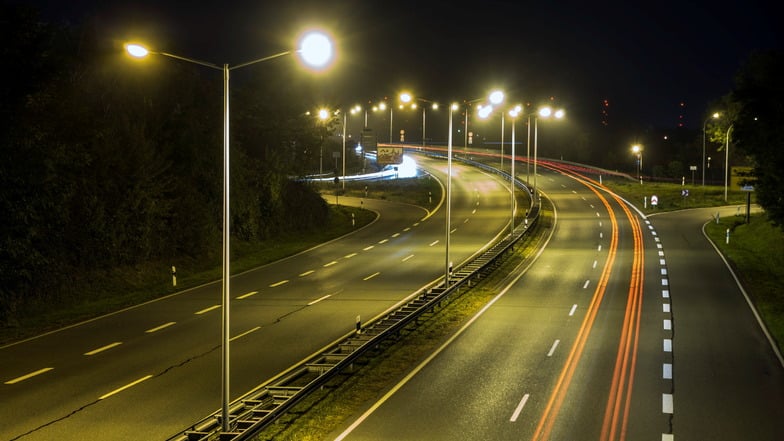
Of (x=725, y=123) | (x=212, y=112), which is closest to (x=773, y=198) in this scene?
(x=212, y=112)

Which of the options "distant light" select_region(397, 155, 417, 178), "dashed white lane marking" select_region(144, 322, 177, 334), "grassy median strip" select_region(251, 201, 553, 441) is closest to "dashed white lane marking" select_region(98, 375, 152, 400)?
"grassy median strip" select_region(251, 201, 553, 441)

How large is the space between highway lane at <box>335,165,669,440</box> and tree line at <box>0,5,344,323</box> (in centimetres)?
1661

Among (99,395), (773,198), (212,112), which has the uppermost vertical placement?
(212,112)

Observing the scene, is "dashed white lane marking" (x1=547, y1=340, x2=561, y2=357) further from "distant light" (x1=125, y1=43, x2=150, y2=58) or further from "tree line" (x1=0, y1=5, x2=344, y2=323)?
"tree line" (x1=0, y1=5, x2=344, y2=323)

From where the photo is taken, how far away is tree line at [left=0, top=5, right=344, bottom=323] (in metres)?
27.8

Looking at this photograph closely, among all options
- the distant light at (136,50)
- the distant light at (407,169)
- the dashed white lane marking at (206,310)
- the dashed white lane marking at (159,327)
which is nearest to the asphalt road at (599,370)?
the distant light at (136,50)

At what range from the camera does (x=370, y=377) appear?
19906 mm

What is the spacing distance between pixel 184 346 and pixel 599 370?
12.5 meters

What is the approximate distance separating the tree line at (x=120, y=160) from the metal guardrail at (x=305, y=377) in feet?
44.2

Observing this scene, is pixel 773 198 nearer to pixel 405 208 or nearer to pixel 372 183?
pixel 405 208

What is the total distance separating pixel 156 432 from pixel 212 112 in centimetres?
3974

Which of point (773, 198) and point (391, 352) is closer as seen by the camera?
point (391, 352)

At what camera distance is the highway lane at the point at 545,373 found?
51.9ft

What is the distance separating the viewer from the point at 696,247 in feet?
157
